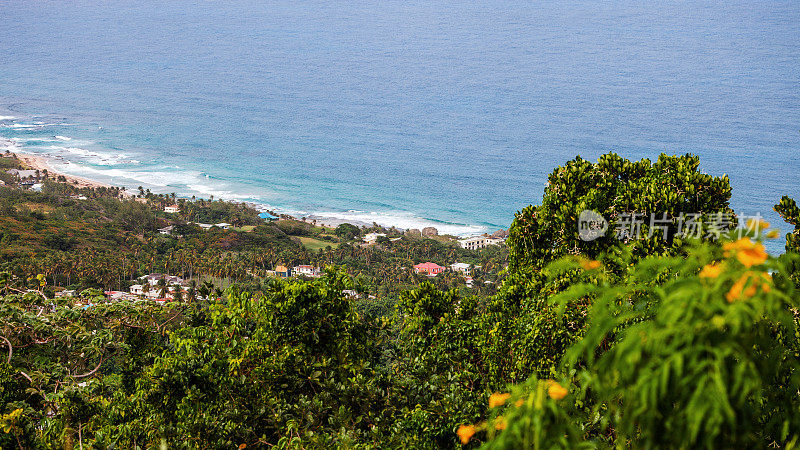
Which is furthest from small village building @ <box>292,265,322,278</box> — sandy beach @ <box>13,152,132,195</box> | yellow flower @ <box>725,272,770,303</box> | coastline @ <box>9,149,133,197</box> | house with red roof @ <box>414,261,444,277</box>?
yellow flower @ <box>725,272,770,303</box>

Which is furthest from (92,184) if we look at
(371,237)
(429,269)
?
(429,269)

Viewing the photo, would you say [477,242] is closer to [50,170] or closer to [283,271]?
[283,271]

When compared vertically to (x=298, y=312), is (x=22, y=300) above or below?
below

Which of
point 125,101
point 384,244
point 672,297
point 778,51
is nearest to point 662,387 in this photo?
point 672,297

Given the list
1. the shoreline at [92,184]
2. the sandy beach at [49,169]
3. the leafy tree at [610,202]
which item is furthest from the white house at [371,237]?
the leafy tree at [610,202]

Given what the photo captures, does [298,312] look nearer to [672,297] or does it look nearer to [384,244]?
[672,297]

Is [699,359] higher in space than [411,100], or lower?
lower

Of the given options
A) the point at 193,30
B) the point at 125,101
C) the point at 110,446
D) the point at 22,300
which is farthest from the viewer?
the point at 193,30
